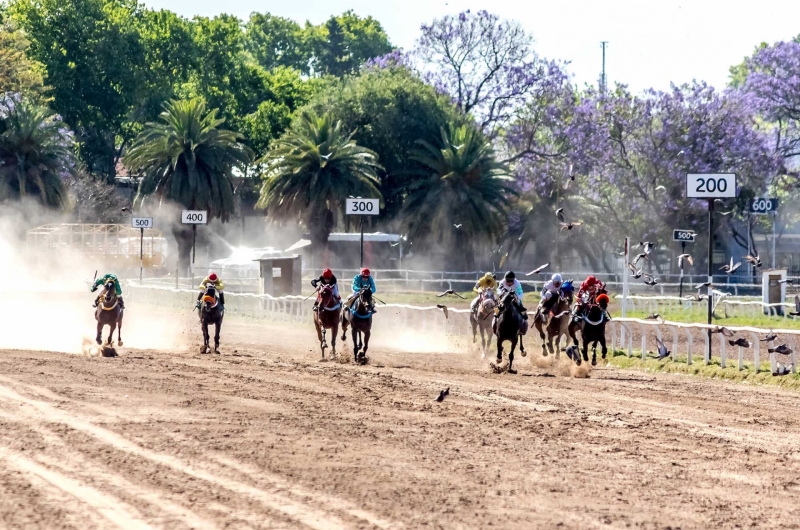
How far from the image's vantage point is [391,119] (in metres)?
63.2

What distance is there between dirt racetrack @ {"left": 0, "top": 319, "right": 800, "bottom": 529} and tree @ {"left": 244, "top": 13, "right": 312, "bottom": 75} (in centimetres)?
10866

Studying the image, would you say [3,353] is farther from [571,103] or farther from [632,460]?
[571,103]

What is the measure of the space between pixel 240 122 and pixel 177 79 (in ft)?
31.9

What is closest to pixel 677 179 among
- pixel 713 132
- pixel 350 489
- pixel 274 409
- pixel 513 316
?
pixel 713 132

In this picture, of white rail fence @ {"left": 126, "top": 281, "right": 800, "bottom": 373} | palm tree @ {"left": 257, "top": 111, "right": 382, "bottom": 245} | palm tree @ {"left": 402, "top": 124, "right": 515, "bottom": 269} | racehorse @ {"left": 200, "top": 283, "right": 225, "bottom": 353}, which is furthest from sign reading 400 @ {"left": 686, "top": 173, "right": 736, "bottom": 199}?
palm tree @ {"left": 402, "top": 124, "right": 515, "bottom": 269}

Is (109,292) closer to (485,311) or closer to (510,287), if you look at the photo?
(485,311)

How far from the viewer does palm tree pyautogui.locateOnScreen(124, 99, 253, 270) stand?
59.9 m

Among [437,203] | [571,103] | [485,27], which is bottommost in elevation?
[437,203]

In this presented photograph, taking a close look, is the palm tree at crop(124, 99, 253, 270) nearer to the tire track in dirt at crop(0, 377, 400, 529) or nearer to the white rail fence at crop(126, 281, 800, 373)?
the white rail fence at crop(126, 281, 800, 373)

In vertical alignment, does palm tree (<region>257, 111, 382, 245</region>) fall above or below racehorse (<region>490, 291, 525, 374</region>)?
above

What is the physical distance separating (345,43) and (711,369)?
107m

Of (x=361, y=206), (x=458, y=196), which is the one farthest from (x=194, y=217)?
(x=458, y=196)

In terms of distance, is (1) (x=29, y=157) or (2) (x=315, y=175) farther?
(1) (x=29, y=157)

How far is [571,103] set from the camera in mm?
63594
